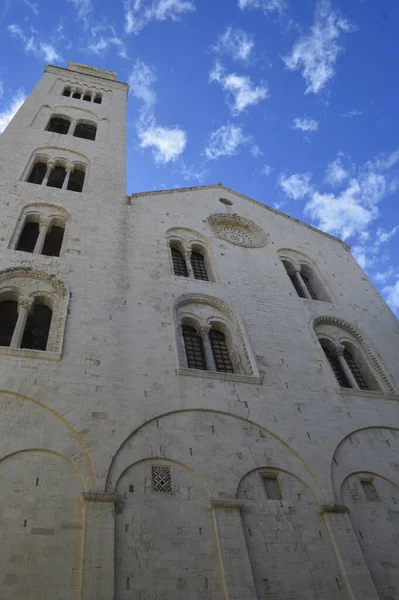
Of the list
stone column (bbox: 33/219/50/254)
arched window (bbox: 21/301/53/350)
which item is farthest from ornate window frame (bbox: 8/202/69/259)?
arched window (bbox: 21/301/53/350)

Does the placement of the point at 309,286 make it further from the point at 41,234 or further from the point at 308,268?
the point at 41,234

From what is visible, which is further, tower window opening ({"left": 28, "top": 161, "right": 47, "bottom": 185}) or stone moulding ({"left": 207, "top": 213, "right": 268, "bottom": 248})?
tower window opening ({"left": 28, "top": 161, "right": 47, "bottom": 185})

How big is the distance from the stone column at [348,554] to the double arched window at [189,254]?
801 centimetres

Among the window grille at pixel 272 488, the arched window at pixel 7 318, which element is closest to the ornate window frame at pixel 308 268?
the window grille at pixel 272 488

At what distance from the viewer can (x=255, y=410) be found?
10.6 meters

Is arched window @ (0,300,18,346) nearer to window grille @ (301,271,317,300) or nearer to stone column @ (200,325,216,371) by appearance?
stone column @ (200,325,216,371)

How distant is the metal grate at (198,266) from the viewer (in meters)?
15.3

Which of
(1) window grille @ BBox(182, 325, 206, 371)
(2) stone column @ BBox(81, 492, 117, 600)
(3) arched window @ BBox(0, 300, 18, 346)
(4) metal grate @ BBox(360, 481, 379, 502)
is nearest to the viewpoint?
(2) stone column @ BBox(81, 492, 117, 600)

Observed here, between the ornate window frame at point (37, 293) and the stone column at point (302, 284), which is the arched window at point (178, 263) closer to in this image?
the ornate window frame at point (37, 293)

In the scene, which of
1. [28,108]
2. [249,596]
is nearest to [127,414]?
[249,596]

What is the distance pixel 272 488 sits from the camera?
9.38 meters

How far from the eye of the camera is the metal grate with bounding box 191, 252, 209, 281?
1528 centimetres

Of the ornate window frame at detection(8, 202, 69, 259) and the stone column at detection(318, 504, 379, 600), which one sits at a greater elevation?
the ornate window frame at detection(8, 202, 69, 259)

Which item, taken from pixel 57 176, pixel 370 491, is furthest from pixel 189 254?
pixel 370 491
